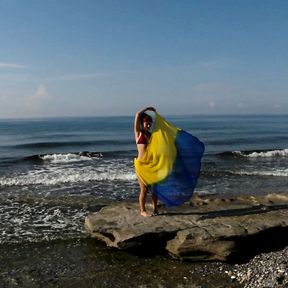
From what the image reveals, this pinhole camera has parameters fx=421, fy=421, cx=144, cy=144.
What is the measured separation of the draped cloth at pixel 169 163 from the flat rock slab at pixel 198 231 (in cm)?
52

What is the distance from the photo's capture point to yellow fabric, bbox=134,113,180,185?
862 centimetres

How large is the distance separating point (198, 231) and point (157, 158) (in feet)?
5.60

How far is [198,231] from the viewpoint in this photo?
7.92 m

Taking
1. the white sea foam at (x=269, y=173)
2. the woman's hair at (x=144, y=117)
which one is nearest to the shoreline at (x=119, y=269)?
the woman's hair at (x=144, y=117)

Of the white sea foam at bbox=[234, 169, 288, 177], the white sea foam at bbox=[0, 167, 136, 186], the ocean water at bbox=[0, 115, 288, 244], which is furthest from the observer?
the white sea foam at bbox=[234, 169, 288, 177]

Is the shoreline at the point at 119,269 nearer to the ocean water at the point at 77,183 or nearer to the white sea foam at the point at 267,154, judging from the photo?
the ocean water at the point at 77,183

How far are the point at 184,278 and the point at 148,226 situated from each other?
4.94 ft

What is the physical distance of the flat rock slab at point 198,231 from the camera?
771 centimetres

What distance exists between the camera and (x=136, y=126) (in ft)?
27.4

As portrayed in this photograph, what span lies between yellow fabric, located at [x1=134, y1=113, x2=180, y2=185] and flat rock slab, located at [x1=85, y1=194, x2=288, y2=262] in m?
0.86

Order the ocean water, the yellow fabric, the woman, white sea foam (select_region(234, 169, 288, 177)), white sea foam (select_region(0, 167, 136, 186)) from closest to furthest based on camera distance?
the woman → the yellow fabric → the ocean water → white sea foam (select_region(0, 167, 136, 186)) → white sea foam (select_region(234, 169, 288, 177))

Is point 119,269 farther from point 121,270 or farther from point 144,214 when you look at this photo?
point 144,214

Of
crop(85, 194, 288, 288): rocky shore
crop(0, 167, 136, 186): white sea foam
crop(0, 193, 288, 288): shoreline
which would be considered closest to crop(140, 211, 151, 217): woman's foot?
crop(85, 194, 288, 288): rocky shore

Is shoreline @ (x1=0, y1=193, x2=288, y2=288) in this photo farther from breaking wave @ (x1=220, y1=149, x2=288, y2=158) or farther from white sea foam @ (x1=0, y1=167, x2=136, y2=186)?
breaking wave @ (x1=220, y1=149, x2=288, y2=158)
